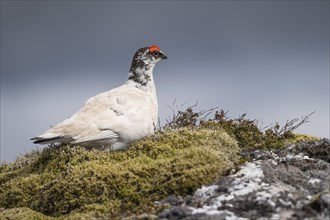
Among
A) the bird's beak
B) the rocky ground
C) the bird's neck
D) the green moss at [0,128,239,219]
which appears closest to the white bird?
the bird's neck

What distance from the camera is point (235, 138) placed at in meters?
12.0

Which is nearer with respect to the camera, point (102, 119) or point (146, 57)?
point (102, 119)

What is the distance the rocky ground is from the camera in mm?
7066

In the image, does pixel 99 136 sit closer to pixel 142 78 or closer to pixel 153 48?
pixel 142 78

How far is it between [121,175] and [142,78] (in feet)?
12.1

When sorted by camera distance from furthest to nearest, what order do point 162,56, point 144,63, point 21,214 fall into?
point 162,56 < point 144,63 < point 21,214

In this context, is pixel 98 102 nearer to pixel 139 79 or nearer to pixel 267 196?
pixel 139 79

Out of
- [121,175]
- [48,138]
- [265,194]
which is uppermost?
[48,138]

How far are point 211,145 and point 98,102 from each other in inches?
97.1

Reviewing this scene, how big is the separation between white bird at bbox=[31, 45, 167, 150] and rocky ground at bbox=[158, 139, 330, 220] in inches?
103

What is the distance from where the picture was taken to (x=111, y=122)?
1114 centimetres

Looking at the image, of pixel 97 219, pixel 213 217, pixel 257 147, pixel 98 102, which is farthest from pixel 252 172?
pixel 98 102

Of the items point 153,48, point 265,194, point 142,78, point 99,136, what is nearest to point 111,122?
point 99,136

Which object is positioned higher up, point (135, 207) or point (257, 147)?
point (257, 147)
